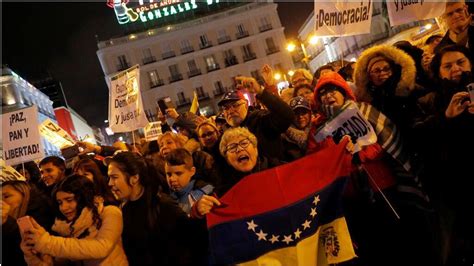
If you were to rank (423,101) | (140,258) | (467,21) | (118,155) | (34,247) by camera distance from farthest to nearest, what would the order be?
(467,21) → (423,101) → (118,155) → (140,258) → (34,247)

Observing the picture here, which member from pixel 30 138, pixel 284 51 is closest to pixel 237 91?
pixel 30 138

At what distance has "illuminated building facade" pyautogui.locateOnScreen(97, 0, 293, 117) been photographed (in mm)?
54344

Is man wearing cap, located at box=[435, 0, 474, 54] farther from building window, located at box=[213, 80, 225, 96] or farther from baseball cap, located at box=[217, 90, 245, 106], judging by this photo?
building window, located at box=[213, 80, 225, 96]

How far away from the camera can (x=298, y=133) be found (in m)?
4.55

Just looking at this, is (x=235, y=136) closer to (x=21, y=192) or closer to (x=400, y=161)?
(x=400, y=161)

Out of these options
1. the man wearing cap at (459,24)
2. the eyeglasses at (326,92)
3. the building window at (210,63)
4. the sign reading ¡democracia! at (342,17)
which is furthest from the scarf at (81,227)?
the building window at (210,63)

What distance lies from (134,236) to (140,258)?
0.17 meters

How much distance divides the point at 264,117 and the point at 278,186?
1.39m

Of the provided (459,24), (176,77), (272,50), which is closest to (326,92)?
(459,24)

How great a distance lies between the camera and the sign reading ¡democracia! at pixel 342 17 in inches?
236

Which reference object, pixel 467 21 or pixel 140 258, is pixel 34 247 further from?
pixel 467 21

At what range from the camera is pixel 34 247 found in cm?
291

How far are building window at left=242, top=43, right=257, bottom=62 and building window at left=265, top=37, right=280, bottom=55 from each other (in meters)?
2.09

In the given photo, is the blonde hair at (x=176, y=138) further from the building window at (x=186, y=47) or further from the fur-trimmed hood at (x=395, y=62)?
the building window at (x=186, y=47)
